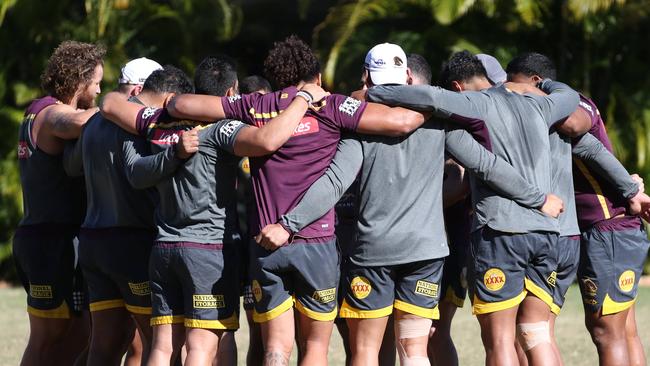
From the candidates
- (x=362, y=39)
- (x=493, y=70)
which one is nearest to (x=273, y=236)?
(x=493, y=70)

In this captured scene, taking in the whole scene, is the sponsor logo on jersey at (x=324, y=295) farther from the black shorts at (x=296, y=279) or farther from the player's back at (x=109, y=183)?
the player's back at (x=109, y=183)

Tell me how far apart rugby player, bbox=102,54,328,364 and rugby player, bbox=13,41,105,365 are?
1012 millimetres

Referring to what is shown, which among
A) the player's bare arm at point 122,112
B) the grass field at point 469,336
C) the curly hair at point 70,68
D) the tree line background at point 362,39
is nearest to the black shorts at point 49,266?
the curly hair at point 70,68

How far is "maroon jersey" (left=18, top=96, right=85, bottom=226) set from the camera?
7.33m

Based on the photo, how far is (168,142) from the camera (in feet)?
21.4

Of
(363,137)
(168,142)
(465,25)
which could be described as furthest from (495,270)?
(465,25)

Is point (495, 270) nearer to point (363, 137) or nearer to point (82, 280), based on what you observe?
point (363, 137)

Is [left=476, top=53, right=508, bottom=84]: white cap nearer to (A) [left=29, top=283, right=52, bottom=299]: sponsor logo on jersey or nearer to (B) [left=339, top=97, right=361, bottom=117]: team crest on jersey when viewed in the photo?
(B) [left=339, top=97, right=361, bottom=117]: team crest on jersey

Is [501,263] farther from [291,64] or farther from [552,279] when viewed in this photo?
[291,64]

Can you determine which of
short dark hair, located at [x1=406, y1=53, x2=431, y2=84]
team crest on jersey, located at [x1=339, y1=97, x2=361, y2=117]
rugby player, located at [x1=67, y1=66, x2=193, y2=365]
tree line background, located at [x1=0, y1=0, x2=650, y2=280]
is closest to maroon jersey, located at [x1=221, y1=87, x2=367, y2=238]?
team crest on jersey, located at [x1=339, y1=97, x2=361, y2=117]

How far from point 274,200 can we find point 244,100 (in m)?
0.63

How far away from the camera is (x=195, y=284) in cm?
643

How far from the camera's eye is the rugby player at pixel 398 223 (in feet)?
21.2

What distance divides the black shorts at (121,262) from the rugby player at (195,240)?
0.34 metres
